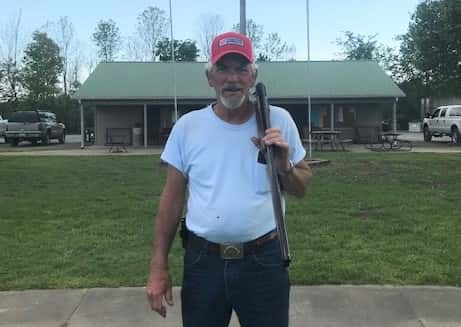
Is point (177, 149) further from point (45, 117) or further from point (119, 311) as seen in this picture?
point (45, 117)

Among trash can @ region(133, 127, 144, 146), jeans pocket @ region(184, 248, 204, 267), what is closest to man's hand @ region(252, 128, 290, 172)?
jeans pocket @ region(184, 248, 204, 267)

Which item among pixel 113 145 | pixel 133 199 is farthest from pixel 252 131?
pixel 113 145

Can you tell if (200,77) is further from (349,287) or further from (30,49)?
(30,49)

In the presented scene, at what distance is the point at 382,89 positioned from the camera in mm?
27344

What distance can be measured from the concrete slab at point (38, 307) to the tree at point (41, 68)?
50.5 m

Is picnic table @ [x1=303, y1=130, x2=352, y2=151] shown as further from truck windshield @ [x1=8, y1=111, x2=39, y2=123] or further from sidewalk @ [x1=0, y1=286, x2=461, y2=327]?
sidewalk @ [x1=0, y1=286, x2=461, y2=327]

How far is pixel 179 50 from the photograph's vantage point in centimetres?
6419

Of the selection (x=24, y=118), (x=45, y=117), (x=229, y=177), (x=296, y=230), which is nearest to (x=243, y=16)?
(x=296, y=230)

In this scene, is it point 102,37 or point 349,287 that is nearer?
point 349,287

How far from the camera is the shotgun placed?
238 centimetres

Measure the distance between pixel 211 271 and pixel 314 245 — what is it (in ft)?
13.7

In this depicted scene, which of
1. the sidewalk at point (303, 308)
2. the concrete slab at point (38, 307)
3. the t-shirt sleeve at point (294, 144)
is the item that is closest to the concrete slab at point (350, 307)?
the sidewalk at point (303, 308)

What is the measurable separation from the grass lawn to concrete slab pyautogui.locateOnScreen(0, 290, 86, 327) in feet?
0.76

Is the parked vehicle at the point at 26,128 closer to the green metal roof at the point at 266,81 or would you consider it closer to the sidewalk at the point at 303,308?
the green metal roof at the point at 266,81
